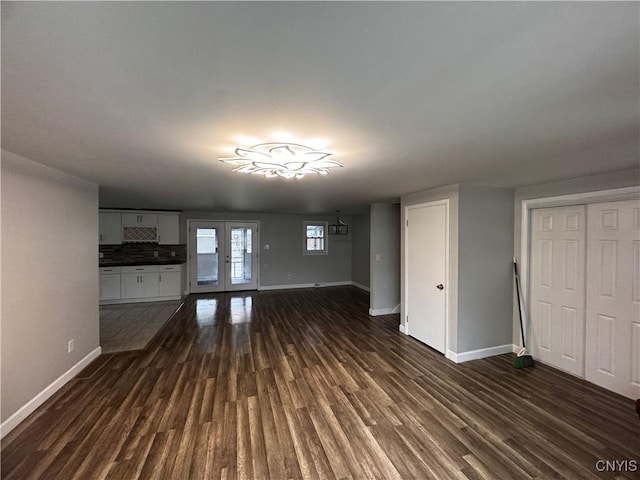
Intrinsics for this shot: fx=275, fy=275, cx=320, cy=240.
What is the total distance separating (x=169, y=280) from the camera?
6.79 metres

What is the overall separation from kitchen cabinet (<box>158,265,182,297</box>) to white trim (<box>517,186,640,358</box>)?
7019mm

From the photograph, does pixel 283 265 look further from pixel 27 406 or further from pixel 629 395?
pixel 629 395

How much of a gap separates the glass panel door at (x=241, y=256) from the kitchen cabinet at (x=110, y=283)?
98.9 inches

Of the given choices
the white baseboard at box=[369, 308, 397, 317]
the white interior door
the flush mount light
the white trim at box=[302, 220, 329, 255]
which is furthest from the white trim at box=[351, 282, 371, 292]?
the flush mount light

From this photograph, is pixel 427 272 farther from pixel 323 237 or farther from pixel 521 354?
pixel 323 237

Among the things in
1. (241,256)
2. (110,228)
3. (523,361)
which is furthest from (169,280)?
(523,361)

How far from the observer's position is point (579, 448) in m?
2.09

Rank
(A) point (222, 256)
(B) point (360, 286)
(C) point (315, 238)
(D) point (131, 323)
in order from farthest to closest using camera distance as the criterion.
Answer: (C) point (315, 238) → (B) point (360, 286) → (A) point (222, 256) → (D) point (131, 323)

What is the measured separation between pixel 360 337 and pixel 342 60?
Result: 4087mm

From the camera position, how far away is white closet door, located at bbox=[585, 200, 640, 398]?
2760mm

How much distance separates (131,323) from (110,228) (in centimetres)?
278

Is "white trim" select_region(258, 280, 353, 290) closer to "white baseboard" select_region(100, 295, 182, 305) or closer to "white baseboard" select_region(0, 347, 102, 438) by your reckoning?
"white baseboard" select_region(100, 295, 182, 305)

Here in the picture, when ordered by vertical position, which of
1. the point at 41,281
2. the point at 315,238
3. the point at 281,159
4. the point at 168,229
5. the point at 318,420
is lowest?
the point at 318,420

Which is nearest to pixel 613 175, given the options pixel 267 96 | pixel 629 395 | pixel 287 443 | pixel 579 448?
pixel 629 395
